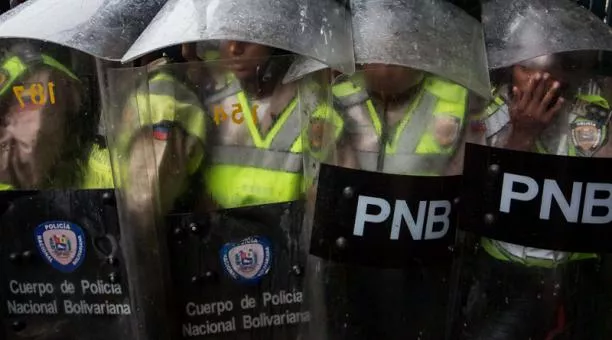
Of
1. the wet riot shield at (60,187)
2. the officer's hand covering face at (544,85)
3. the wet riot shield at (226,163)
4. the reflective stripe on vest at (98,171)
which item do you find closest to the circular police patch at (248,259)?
the wet riot shield at (226,163)

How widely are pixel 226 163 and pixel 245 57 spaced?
10.5 inches

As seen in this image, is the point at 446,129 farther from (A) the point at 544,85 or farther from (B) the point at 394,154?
(A) the point at 544,85

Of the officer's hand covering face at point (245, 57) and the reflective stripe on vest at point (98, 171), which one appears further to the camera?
the reflective stripe on vest at point (98, 171)

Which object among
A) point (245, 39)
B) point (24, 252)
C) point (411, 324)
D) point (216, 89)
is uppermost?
point (245, 39)

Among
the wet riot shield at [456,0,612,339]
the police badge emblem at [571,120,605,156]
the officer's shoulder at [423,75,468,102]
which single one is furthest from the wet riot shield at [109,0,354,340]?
the police badge emblem at [571,120,605,156]

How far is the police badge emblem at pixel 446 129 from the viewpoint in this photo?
1.71 meters

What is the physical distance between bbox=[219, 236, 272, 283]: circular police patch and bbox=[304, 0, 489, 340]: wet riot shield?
5.0 inches

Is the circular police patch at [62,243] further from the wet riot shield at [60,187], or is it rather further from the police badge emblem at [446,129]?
the police badge emblem at [446,129]

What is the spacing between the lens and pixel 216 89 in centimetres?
172

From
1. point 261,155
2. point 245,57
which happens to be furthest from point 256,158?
point 245,57

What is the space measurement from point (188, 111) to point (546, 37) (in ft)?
2.87

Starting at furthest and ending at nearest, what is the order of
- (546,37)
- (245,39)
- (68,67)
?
(68,67) → (546,37) → (245,39)

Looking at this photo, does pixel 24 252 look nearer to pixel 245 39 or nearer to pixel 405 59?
pixel 245 39

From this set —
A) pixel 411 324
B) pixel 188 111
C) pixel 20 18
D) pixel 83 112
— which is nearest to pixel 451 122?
pixel 411 324
